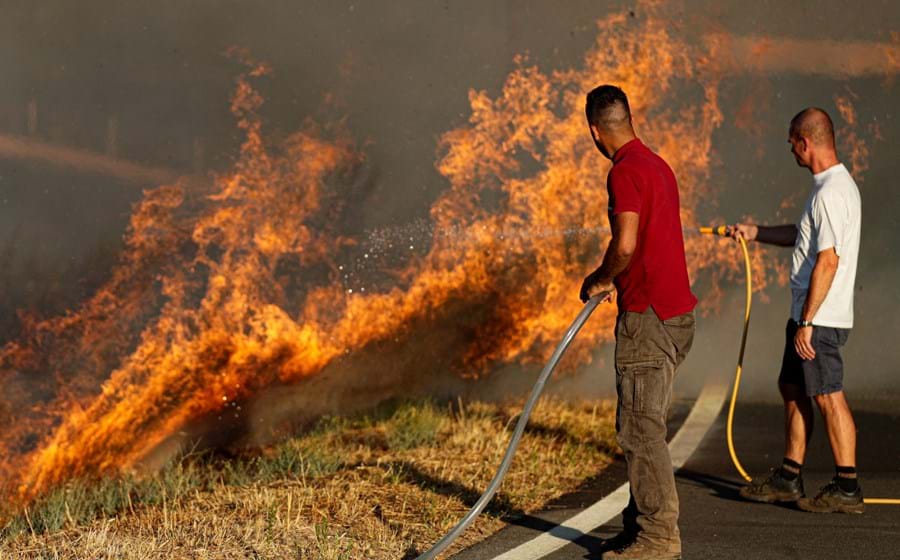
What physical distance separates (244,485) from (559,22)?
8.30m

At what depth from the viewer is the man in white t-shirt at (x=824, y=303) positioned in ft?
20.4

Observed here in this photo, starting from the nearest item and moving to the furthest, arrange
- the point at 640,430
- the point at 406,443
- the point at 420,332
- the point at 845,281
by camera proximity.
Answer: the point at 640,430, the point at 845,281, the point at 406,443, the point at 420,332

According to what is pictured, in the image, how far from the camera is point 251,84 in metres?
13.4

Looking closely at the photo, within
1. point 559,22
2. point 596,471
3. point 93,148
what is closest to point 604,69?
point 559,22

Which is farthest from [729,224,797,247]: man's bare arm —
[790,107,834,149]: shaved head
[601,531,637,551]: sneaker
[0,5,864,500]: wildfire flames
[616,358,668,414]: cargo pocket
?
[0,5,864,500]: wildfire flames

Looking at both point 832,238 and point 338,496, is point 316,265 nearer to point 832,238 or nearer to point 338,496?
point 338,496

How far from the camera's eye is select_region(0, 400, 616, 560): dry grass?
5.47 meters

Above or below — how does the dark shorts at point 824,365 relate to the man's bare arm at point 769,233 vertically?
below

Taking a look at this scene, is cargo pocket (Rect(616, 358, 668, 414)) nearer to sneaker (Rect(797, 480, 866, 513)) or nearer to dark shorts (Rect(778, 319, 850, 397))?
dark shorts (Rect(778, 319, 850, 397))

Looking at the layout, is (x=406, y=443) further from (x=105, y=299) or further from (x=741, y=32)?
(x=741, y=32)

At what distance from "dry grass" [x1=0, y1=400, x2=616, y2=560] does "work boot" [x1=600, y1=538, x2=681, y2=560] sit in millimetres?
741

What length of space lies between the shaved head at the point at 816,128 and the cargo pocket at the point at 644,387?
5.65ft

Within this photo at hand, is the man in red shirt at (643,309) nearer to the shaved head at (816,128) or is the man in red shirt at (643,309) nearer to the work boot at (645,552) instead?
the work boot at (645,552)


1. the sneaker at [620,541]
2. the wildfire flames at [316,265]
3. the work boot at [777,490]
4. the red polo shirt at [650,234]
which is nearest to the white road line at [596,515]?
the sneaker at [620,541]
